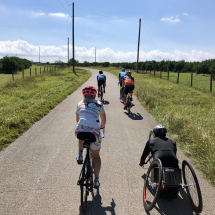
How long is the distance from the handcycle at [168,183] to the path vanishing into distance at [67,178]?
0.21 metres

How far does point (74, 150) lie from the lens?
5070 millimetres

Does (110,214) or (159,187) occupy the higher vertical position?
(159,187)

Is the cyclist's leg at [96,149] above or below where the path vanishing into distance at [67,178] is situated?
above

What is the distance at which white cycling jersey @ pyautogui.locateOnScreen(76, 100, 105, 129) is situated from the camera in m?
2.95

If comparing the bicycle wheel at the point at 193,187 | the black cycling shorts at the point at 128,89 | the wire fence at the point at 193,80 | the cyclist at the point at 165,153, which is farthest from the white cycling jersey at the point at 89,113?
the wire fence at the point at 193,80

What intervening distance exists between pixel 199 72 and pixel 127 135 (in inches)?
1944

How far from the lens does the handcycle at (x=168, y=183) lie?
2680 mm

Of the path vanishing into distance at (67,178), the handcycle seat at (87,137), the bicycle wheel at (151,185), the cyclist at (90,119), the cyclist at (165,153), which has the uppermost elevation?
the cyclist at (90,119)

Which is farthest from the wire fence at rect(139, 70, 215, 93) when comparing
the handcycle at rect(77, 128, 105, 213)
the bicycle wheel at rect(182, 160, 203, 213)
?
the handcycle at rect(77, 128, 105, 213)

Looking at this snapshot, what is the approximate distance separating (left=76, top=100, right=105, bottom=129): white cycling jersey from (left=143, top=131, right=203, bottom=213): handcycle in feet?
3.72

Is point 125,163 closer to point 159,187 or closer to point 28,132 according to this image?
point 159,187

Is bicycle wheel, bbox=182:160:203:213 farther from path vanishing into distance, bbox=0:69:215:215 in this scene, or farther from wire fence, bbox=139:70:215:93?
wire fence, bbox=139:70:215:93

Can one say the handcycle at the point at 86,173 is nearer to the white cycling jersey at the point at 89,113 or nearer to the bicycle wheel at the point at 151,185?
the white cycling jersey at the point at 89,113

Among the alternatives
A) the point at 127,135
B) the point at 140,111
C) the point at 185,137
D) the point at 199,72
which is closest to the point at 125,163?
the point at 127,135
